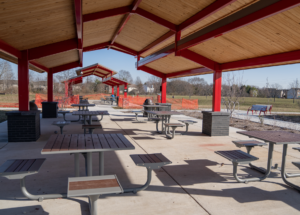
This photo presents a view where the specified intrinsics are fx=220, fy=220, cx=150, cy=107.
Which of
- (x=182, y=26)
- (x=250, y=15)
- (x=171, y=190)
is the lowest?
(x=171, y=190)

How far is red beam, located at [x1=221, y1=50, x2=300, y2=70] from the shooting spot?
5.52 metres

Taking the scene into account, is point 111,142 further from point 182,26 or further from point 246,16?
point 182,26

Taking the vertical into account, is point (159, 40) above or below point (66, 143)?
above

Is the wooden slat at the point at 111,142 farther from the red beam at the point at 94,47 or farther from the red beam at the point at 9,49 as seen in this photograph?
the red beam at the point at 94,47

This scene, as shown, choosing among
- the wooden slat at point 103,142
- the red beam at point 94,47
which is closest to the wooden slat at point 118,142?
the wooden slat at point 103,142

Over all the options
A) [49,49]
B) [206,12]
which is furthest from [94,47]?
[206,12]

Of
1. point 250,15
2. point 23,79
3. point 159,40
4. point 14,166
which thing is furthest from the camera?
point 159,40

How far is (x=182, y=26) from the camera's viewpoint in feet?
23.0

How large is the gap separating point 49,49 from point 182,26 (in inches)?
168

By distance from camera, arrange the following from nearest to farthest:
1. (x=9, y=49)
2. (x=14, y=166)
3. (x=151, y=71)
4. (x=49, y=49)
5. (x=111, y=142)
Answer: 1. (x=14, y=166)
2. (x=111, y=142)
3. (x=9, y=49)
4. (x=49, y=49)
5. (x=151, y=71)

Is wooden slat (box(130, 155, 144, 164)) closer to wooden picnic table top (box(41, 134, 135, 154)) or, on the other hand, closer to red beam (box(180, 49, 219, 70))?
wooden picnic table top (box(41, 134, 135, 154))

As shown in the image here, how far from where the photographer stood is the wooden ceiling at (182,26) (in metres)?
4.27

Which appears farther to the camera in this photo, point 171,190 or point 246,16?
point 246,16

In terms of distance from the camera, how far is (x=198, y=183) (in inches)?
153
